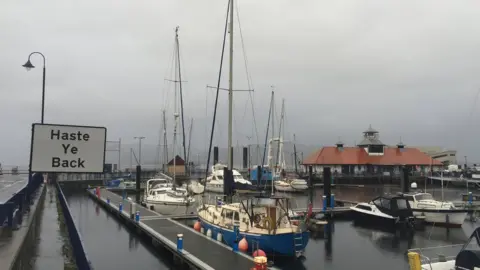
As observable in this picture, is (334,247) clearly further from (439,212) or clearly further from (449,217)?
(449,217)

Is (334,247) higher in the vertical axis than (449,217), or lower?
lower

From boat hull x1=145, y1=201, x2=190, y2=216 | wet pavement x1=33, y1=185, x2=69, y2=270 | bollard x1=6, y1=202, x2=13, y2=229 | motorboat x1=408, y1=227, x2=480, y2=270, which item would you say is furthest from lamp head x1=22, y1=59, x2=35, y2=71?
boat hull x1=145, y1=201, x2=190, y2=216

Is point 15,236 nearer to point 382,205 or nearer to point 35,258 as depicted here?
point 35,258

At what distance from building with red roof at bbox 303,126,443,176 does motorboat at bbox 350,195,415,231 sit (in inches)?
1770

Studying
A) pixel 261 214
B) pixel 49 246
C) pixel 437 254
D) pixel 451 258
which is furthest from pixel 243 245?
pixel 49 246

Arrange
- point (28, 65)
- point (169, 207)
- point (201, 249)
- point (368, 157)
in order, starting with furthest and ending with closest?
point (368, 157) → point (169, 207) → point (201, 249) → point (28, 65)

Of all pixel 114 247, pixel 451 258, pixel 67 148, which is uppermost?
pixel 67 148

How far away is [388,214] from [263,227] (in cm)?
1457

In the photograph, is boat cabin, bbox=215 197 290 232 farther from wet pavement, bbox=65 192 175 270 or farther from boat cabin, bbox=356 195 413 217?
boat cabin, bbox=356 195 413 217

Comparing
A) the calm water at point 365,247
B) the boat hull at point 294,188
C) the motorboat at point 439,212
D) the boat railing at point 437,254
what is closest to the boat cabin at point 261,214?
the calm water at point 365,247

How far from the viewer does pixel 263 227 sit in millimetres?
18094

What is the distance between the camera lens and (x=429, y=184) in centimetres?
7388

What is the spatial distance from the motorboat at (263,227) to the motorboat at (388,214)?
12.9 meters

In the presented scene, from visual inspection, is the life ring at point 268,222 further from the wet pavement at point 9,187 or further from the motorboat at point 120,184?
the motorboat at point 120,184
